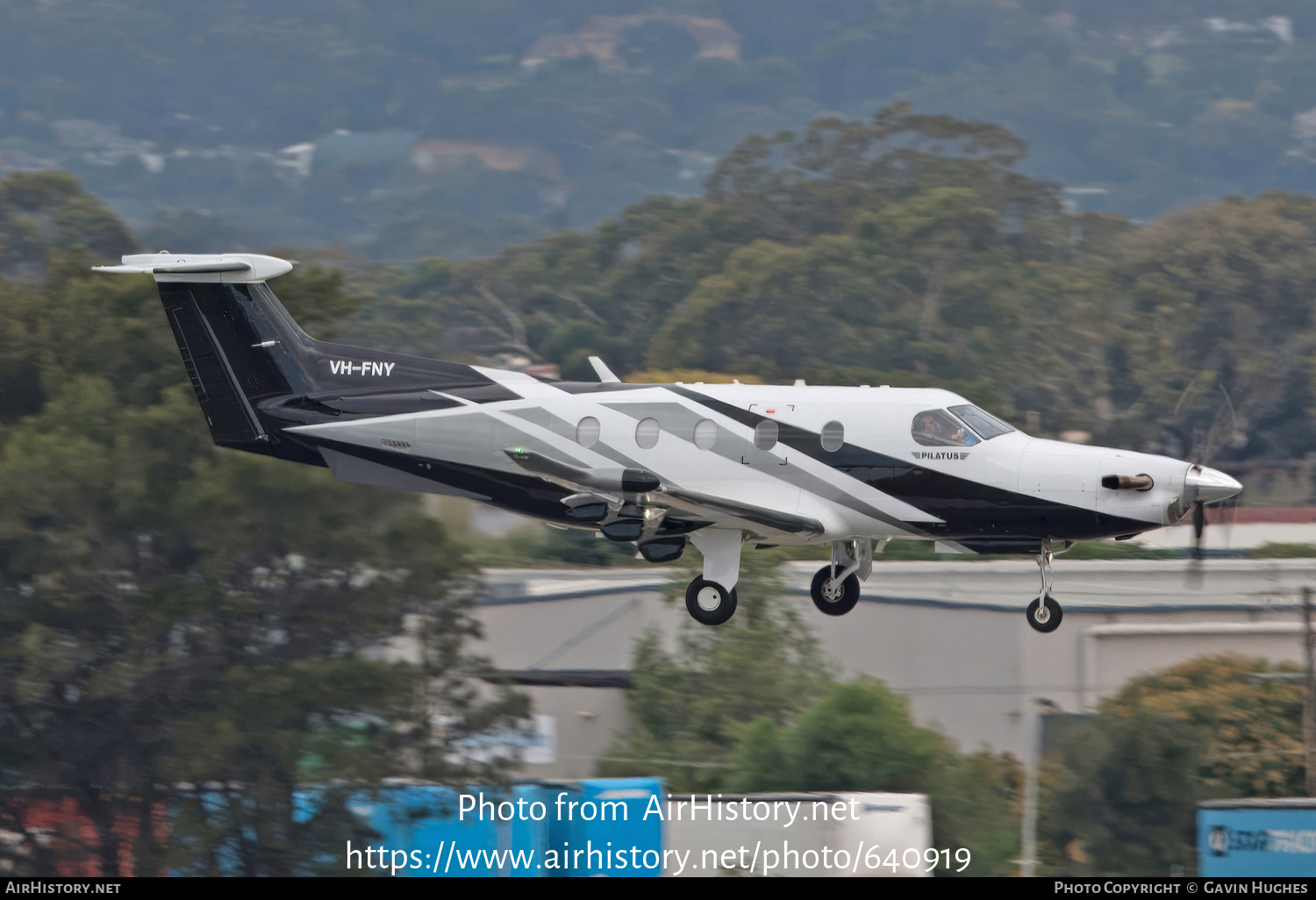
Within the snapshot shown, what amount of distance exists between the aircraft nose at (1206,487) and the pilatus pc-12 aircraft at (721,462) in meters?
0.03

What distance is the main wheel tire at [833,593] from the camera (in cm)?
2223

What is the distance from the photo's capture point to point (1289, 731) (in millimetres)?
41125

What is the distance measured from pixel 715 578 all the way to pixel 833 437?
2.67 meters

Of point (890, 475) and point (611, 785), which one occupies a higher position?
point (890, 475)

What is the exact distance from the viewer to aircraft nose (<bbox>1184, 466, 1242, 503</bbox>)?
64.9 feet

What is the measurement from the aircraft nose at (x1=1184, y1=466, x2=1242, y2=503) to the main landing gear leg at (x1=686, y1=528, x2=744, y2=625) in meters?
6.18

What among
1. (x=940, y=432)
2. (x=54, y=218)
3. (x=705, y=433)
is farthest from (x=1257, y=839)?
(x=54, y=218)

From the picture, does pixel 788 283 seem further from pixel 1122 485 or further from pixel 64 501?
pixel 1122 485

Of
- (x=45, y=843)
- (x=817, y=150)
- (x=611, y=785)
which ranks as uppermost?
(x=817, y=150)

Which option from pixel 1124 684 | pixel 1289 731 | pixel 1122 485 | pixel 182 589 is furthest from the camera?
pixel 1124 684

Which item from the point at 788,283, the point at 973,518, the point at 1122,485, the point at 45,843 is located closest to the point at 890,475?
the point at 973,518

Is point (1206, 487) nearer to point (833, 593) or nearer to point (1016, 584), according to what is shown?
point (833, 593)

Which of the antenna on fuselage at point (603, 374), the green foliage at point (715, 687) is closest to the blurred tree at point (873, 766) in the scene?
the green foliage at point (715, 687)
